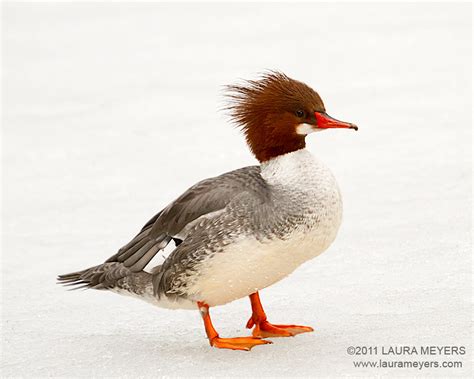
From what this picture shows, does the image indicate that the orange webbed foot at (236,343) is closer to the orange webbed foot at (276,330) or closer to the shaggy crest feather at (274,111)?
the orange webbed foot at (276,330)

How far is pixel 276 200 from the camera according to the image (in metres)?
5.09

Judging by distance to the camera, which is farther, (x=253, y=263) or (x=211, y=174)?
(x=211, y=174)

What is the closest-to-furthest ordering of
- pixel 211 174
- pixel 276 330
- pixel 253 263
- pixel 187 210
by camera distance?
1. pixel 253 263
2. pixel 187 210
3. pixel 276 330
4. pixel 211 174

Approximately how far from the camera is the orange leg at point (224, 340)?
5314 mm

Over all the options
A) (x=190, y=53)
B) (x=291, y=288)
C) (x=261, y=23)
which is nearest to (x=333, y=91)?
(x=190, y=53)

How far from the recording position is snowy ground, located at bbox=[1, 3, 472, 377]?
5.45 m

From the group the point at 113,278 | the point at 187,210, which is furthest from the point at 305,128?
the point at 113,278

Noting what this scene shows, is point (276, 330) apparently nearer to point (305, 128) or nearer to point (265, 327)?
point (265, 327)

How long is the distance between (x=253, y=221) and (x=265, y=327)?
79 cm

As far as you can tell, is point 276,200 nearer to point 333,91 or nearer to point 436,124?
point 436,124

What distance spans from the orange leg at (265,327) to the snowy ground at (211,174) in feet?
0.21

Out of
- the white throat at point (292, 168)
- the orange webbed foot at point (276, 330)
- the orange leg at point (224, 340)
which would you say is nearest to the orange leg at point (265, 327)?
the orange webbed foot at point (276, 330)

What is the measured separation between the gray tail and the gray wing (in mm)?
44

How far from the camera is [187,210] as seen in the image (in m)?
5.33
